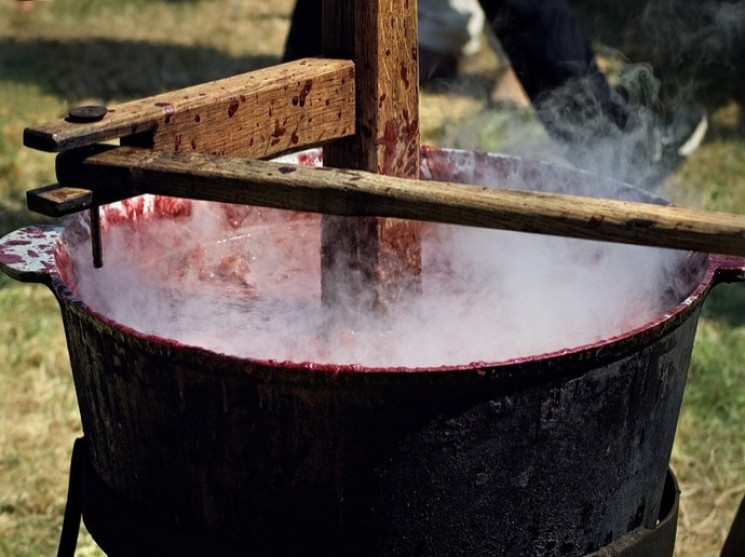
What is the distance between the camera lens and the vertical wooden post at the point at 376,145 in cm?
221

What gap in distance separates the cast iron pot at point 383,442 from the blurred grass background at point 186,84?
4.84 feet

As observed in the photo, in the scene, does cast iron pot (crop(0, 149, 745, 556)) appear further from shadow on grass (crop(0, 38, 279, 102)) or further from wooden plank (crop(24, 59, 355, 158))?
shadow on grass (crop(0, 38, 279, 102))

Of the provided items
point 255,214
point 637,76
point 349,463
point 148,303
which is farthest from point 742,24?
point 349,463

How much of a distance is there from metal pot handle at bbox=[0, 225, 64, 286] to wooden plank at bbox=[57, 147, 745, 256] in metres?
0.29

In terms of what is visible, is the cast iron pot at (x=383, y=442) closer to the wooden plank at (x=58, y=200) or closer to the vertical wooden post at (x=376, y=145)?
the wooden plank at (x=58, y=200)

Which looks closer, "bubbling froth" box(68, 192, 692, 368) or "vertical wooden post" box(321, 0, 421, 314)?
"vertical wooden post" box(321, 0, 421, 314)

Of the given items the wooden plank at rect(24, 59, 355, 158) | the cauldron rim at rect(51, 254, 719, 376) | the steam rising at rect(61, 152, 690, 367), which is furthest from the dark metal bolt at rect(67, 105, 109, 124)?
the steam rising at rect(61, 152, 690, 367)

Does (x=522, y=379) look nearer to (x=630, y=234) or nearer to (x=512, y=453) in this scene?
(x=512, y=453)

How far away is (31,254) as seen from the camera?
2.20m

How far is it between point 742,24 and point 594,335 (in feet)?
13.3

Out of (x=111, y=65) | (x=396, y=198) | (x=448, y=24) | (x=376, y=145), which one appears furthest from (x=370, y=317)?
(x=111, y=65)

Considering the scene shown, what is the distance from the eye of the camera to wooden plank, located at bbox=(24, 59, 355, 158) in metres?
1.87

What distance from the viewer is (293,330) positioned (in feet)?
8.21

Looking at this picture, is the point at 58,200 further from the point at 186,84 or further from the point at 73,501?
the point at 186,84
